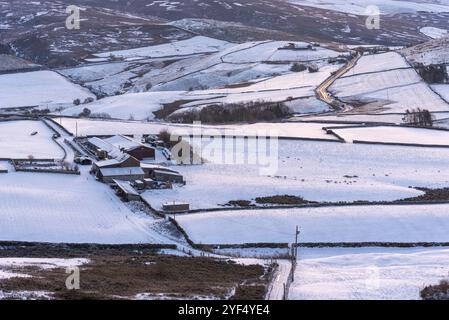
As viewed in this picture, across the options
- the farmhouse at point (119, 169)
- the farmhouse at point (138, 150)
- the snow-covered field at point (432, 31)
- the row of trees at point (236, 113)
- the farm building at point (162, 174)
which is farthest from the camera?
the snow-covered field at point (432, 31)

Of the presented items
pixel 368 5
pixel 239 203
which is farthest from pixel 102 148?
pixel 368 5

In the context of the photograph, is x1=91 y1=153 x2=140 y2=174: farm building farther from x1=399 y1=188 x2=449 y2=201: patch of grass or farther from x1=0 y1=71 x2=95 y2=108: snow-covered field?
x1=0 y1=71 x2=95 y2=108: snow-covered field

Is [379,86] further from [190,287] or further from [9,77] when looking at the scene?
[190,287]

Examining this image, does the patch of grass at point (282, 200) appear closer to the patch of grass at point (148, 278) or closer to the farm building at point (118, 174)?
the farm building at point (118, 174)

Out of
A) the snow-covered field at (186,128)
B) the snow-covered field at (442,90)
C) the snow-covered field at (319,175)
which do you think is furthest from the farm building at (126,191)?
the snow-covered field at (442,90)

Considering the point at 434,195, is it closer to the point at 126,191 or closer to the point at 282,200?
the point at 282,200
